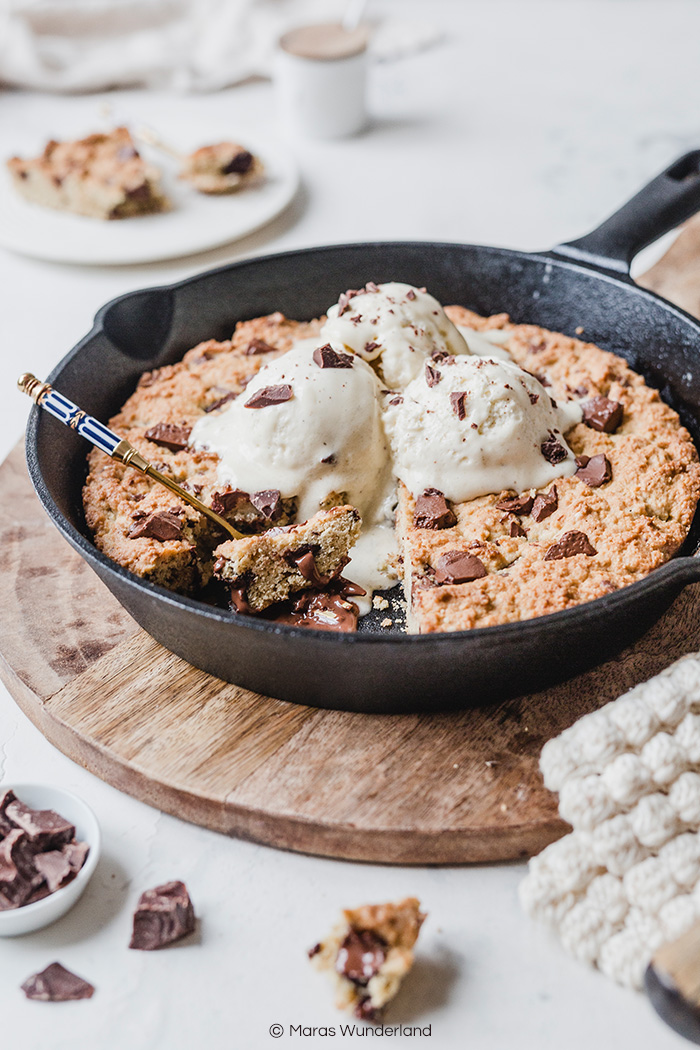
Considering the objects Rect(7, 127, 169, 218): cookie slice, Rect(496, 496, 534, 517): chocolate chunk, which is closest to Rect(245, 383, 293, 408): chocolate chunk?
Rect(496, 496, 534, 517): chocolate chunk

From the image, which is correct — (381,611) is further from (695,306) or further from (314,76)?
(314,76)

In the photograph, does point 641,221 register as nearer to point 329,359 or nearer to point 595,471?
point 595,471

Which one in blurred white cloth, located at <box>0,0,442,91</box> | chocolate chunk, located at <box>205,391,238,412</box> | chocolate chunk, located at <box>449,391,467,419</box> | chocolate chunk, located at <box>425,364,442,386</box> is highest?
blurred white cloth, located at <box>0,0,442,91</box>

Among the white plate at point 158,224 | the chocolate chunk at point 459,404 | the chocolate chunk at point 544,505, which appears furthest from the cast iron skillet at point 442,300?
the white plate at point 158,224

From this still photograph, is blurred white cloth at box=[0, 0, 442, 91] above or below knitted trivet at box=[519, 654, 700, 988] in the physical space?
above

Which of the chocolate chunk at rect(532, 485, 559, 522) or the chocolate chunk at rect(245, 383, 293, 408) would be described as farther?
the chocolate chunk at rect(245, 383, 293, 408)

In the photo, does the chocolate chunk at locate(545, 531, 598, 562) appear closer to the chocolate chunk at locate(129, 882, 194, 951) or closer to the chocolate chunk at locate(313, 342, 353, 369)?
the chocolate chunk at locate(313, 342, 353, 369)

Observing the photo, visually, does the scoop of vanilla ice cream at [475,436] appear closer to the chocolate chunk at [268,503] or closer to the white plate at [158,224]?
the chocolate chunk at [268,503]

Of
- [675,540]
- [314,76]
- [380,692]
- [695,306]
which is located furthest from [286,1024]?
[314,76]
